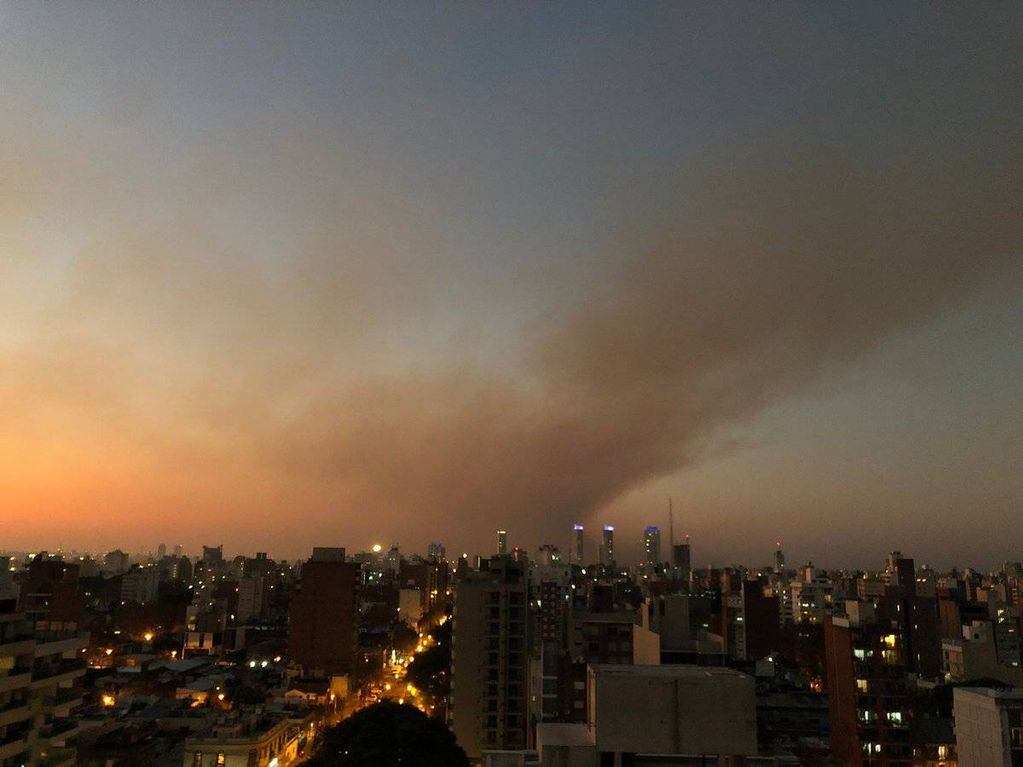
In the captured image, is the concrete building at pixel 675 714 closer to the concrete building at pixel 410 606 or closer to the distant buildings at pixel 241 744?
the distant buildings at pixel 241 744

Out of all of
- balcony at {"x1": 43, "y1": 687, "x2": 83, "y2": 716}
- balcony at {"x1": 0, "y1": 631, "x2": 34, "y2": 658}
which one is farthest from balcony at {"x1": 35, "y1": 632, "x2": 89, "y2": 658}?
balcony at {"x1": 43, "y1": 687, "x2": 83, "y2": 716}

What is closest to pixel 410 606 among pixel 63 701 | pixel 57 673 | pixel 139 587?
pixel 139 587

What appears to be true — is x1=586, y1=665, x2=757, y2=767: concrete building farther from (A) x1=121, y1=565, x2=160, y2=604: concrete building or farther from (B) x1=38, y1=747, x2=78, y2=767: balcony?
(A) x1=121, y1=565, x2=160, y2=604: concrete building

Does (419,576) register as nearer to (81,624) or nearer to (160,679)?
(81,624)

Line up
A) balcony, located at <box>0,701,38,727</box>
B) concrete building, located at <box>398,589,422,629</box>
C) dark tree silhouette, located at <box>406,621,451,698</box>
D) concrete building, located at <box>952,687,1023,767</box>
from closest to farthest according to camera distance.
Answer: balcony, located at <box>0,701,38,727</box> → concrete building, located at <box>952,687,1023,767</box> → dark tree silhouette, located at <box>406,621,451,698</box> → concrete building, located at <box>398,589,422,629</box>

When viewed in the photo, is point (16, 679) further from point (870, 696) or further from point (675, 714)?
point (870, 696)

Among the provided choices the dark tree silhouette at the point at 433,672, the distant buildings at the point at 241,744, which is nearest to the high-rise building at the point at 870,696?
the distant buildings at the point at 241,744
